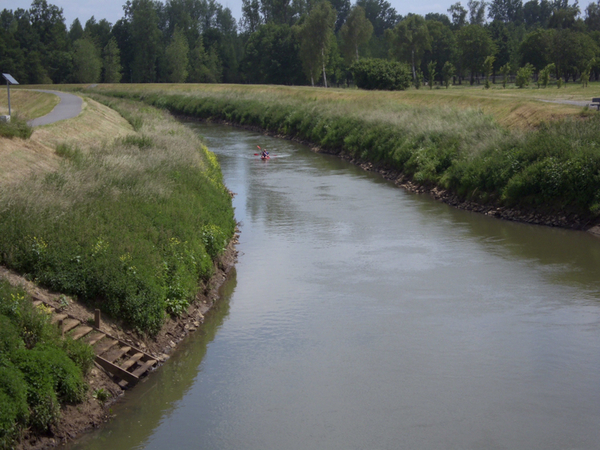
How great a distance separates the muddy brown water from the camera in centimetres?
1234

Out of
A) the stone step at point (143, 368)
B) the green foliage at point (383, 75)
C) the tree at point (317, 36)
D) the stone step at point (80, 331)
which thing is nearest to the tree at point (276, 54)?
the tree at point (317, 36)

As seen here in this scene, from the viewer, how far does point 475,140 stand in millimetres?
35219

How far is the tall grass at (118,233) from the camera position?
1491cm

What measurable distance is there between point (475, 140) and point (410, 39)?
2447 inches

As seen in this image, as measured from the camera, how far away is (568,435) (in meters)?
12.1

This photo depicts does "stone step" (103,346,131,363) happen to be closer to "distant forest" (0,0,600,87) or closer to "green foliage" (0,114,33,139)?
"green foliage" (0,114,33,139)

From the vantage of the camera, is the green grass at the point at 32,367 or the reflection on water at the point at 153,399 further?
the reflection on water at the point at 153,399

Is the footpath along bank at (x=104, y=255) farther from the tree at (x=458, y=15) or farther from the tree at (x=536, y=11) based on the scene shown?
the tree at (x=536, y=11)

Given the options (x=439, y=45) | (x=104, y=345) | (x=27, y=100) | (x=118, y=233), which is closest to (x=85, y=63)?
(x=27, y=100)

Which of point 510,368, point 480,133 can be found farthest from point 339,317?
point 480,133

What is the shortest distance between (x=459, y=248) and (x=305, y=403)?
1272 cm

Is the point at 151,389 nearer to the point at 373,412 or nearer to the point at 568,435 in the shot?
the point at 373,412

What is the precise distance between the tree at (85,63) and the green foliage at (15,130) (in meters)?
95.2

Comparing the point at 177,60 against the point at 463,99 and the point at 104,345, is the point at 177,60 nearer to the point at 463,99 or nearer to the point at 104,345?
the point at 463,99
